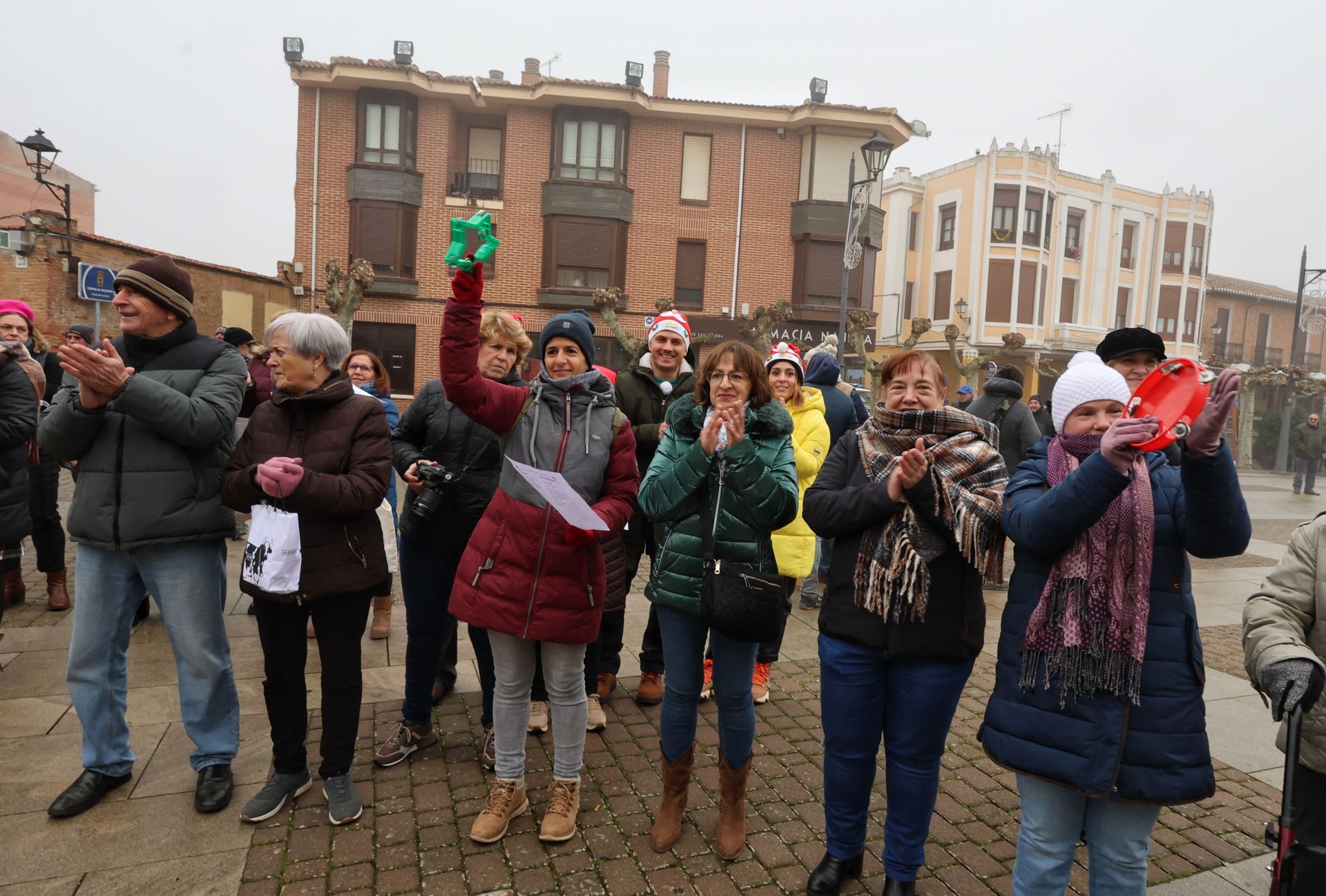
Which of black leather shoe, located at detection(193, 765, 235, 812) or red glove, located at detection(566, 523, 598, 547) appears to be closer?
red glove, located at detection(566, 523, 598, 547)

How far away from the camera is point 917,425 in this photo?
8.95 ft

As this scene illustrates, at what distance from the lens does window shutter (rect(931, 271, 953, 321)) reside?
34.7 m

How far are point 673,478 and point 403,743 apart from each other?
6.56ft

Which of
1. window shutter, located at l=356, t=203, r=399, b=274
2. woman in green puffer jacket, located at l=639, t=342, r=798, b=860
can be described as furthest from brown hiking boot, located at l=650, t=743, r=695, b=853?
window shutter, located at l=356, t=203, r=399, b=274

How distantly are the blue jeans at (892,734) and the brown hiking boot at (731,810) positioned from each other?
0.38 m

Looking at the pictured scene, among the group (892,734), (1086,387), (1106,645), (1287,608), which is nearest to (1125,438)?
(1086,387)

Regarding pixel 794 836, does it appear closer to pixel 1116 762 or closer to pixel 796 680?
pixel 1116 762

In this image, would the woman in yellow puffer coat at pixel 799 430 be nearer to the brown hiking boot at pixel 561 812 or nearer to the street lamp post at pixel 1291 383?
the brown hiking boot at pixel 561 812

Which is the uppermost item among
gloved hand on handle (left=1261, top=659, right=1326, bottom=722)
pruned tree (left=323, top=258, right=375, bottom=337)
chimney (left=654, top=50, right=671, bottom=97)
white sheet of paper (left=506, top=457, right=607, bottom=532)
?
chimney (left=654, top=50, right=671, bottom=97)

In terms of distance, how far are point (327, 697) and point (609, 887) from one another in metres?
1.41

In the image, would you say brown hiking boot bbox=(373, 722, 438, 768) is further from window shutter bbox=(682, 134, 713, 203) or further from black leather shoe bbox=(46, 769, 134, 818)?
window shutter bbox=(682, 134, 713, 203)

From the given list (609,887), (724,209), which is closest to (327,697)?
(609,887)

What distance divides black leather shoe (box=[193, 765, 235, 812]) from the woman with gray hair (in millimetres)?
154

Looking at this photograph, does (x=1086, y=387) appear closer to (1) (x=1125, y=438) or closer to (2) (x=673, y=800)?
(1) (x=1125, y=438)
